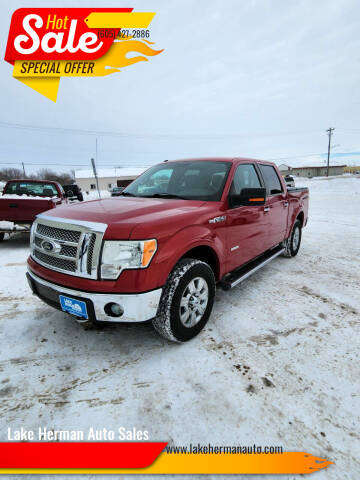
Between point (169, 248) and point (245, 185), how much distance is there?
1.74 meters

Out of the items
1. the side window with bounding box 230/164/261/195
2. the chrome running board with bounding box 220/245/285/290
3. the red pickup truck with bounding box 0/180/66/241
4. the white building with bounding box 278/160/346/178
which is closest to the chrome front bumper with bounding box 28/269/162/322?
the chrome running board with bounding box 220/245/285/290

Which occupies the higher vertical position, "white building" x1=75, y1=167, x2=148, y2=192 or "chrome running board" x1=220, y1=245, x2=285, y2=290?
"white building" x1=75, y1=167, x2=148, y2=192

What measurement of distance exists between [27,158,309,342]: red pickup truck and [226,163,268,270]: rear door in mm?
13

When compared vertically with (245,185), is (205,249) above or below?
below

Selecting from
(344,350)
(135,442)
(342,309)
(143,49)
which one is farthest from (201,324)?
(143,49)

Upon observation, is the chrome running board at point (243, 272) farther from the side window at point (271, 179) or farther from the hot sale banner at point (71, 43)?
the hot sale banner at point (71, 43)

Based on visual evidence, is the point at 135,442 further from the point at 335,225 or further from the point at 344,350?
the point at 335,225

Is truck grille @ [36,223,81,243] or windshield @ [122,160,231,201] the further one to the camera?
windshield @ [122,160,231,201]

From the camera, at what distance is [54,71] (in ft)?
23.3

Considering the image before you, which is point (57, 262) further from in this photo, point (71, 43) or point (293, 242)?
point (71, 43)

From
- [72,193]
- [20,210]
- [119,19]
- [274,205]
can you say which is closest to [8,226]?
[20,210]

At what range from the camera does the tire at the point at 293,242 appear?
192 inches

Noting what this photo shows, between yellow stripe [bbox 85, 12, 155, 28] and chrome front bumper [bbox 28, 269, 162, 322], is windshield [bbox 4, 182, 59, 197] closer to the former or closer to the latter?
yellow stripe [bbox 85, 12, 155, 28]

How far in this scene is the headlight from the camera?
1.89 metres
